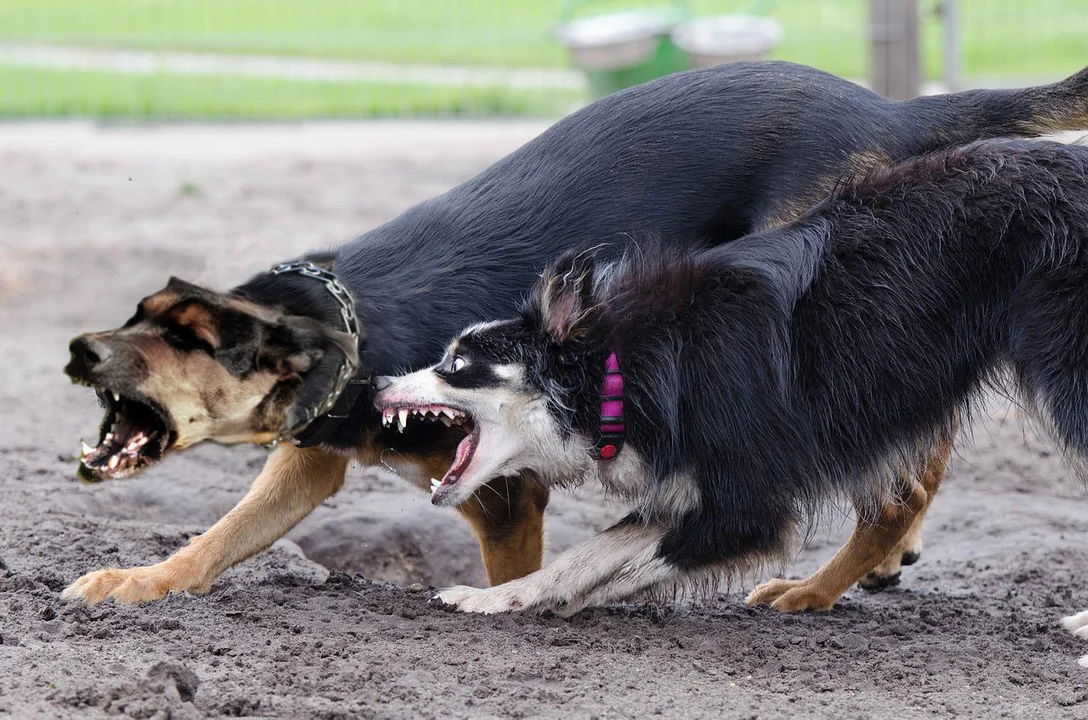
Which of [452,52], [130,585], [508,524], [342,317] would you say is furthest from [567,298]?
[452,52]

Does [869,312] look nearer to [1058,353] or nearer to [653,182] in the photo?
[1058,353]

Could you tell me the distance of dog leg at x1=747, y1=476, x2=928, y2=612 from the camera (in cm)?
468

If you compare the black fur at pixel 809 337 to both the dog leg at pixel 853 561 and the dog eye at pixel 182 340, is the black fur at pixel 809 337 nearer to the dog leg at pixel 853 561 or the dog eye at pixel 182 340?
the dog leg at pixel 853 561

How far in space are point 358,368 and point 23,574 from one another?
119cm

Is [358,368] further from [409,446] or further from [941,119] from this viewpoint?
[941,119]

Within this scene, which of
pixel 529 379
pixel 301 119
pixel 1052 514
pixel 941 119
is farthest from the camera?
pixel 301 119

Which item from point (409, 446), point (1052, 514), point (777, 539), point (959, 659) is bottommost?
point (1052, 514)

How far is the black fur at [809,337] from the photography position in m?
3.99

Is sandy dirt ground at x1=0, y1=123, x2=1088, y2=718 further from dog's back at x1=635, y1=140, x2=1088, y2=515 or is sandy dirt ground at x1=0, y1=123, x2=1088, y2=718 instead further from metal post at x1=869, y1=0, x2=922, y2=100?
metal post at x1=869, y1=0, x2=922, y2=100

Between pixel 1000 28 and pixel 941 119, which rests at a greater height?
pixel 941 119

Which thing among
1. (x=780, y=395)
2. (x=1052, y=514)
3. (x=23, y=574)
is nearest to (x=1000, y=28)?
(x=1052, y=514)

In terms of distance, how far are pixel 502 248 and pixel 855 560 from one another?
5.37 feet

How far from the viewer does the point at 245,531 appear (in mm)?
4398

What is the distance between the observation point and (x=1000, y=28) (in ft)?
49.3
